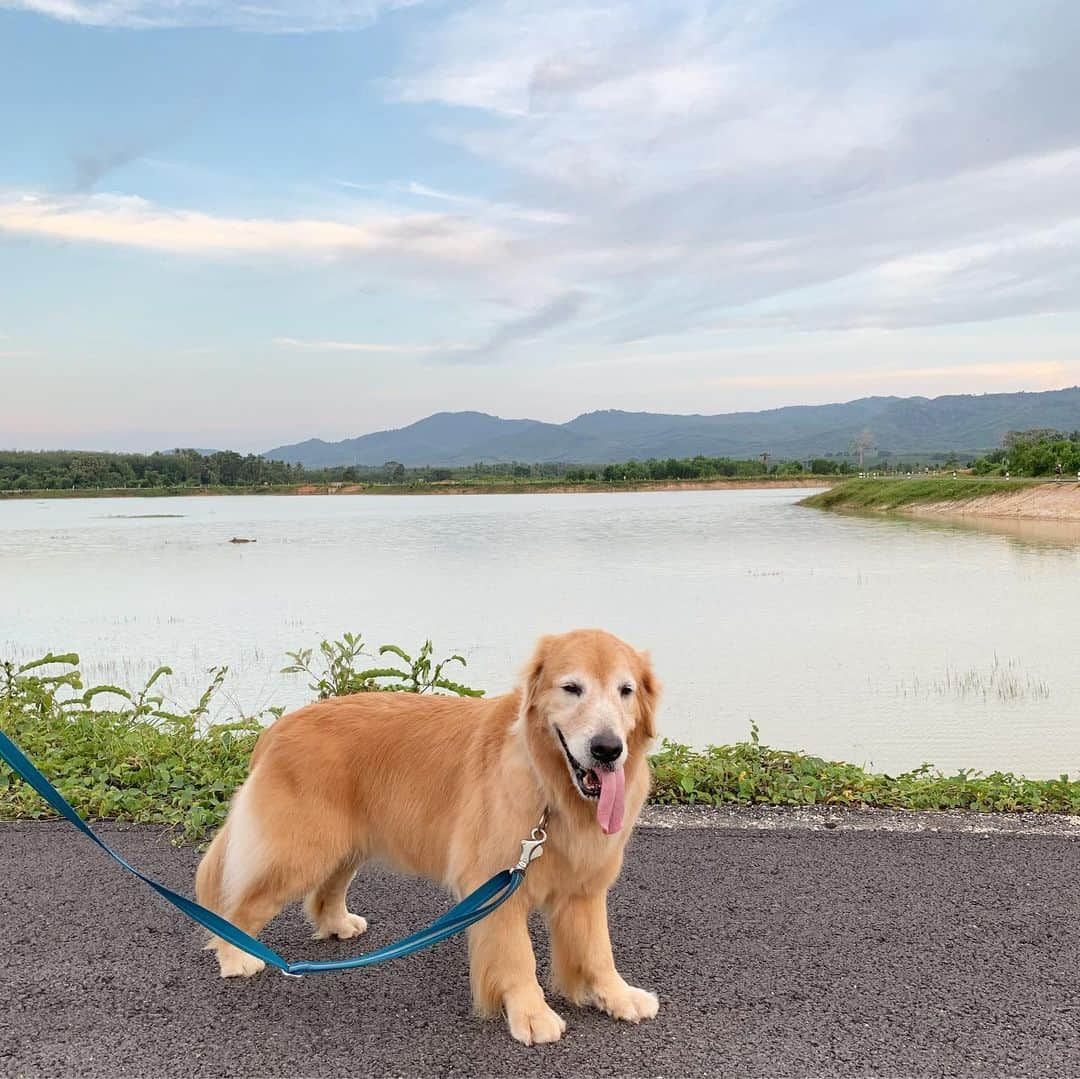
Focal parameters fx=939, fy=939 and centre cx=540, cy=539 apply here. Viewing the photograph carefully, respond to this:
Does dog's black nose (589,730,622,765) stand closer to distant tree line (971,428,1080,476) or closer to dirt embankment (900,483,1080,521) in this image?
dirt embankment (900,483,1080,521)

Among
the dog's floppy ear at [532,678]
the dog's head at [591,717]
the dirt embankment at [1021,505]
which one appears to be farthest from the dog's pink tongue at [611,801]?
the dirt embankment at [1021,505]

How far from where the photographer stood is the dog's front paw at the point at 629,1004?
3.36 meters

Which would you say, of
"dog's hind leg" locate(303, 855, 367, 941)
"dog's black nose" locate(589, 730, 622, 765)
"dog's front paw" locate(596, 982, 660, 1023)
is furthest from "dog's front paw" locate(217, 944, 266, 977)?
"dog's black nose" locate(589, 730, 622, 765)

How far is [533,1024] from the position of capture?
324 centimetres

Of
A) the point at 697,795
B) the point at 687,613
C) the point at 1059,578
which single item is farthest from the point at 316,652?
the point at 1059,578

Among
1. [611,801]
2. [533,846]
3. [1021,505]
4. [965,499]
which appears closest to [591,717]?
[611,801]

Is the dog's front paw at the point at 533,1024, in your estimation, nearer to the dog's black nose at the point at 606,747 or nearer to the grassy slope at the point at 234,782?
the dog's black nose at the point at 606,747

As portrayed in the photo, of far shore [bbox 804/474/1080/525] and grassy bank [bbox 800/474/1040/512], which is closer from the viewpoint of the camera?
far shore [bbox 804/474/1080/525]

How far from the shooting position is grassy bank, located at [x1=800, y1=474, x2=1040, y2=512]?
55438mm

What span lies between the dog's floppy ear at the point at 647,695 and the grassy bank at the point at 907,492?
181 feet

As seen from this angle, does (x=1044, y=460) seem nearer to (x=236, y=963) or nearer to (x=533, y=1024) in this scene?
(x=533, y=1024)

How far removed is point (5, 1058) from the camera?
3.11m

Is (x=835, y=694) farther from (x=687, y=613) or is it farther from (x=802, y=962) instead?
(x=802, y=962)

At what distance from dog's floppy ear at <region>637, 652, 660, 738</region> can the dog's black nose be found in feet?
1.10
